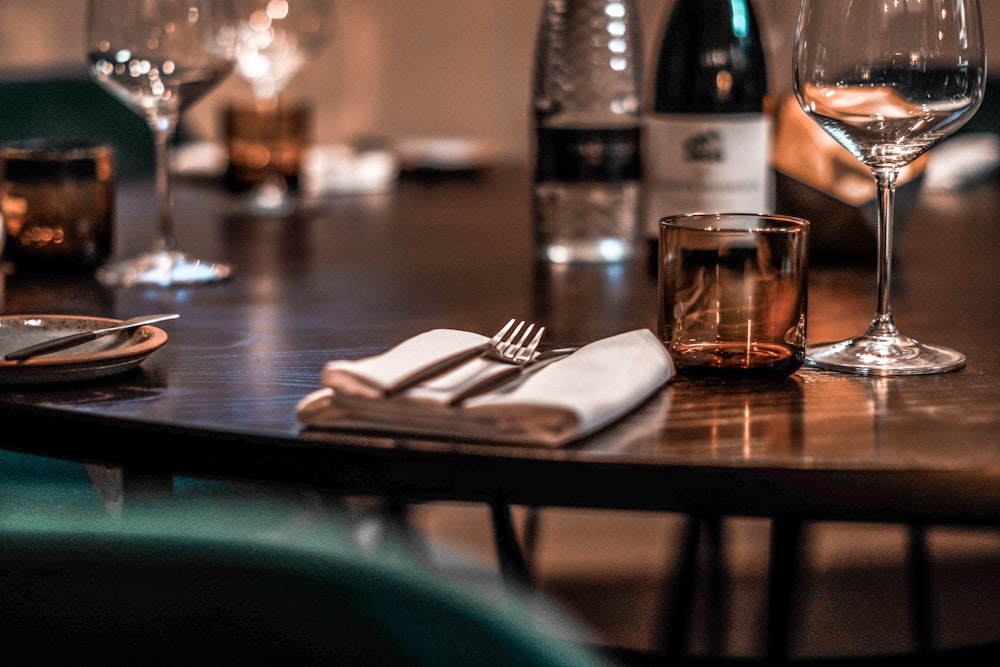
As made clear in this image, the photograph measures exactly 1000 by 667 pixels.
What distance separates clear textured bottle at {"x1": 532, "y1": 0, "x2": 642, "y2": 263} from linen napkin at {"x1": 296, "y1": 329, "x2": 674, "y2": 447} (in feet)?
1.80

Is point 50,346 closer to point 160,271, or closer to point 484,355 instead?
point 484,355

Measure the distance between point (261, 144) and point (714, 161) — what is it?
33.4 inches

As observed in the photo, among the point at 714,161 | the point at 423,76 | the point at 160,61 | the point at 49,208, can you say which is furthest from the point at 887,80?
the point at 423,76

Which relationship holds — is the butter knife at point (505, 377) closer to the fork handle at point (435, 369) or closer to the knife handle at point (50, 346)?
the fork handle at point (435, 369)

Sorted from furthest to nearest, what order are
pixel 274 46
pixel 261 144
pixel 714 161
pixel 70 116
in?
pixel 70 116 → pixel 274 46 → pixel 261 144 → pixel 714 161

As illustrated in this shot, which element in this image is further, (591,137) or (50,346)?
(591,137)

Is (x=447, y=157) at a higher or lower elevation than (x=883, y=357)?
higher

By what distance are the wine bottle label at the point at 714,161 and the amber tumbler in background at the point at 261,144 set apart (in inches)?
31.0

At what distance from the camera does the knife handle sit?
A: 0.71m

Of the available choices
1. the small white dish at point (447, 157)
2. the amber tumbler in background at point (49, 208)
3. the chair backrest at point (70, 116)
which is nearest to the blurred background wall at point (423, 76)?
the chair backrest at point (70, 116)

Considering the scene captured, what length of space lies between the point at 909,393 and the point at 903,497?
0.51ft

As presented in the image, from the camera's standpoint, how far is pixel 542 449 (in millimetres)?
597

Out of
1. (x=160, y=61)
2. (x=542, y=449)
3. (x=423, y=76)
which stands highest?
(x=423, y=76)

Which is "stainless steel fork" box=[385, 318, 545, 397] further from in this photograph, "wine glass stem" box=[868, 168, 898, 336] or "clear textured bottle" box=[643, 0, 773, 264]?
"clear textured bottle" box=[643, 0, 773, 264]
